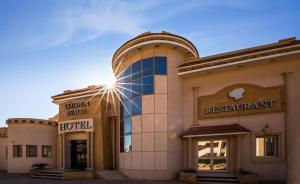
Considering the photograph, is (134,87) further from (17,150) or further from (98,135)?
(17,150)

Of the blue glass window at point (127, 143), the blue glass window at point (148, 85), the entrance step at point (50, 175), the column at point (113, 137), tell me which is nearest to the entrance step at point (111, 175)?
the blue glass window at point (127, 143)

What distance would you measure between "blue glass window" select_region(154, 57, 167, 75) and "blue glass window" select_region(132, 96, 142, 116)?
2209 millimetres

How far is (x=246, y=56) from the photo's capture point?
51.3 feet

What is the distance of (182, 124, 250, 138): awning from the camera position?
15.4 meters

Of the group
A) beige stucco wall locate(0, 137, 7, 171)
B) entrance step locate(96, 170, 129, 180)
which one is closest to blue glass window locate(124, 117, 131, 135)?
entrance step locate(96, 170, 129, 180)

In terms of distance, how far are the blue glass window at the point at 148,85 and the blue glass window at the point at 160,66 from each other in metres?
0.61

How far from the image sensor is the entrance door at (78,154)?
23330 mm

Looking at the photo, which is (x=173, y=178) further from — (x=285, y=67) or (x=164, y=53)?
(x=285, y=67)

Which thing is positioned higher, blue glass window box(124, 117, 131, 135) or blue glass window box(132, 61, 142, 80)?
blue glass window box(132, 61, 142, 80)

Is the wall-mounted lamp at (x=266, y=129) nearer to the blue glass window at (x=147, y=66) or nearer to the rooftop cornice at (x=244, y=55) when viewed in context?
the rooftop cornice at (x=244, y=55)

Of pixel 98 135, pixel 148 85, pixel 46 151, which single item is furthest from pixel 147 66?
pixel 46 151

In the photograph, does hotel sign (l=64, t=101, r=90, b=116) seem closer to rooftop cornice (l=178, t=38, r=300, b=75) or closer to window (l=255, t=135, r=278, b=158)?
rooftop cornice (l=178, t=38, r=300, b=75)

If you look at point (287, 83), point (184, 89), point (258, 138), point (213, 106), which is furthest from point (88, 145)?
point (287, 83)

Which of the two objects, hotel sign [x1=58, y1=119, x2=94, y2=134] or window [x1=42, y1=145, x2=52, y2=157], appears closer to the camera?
hotel sign [x1=58, y1=119, x2=94, y2=134]
